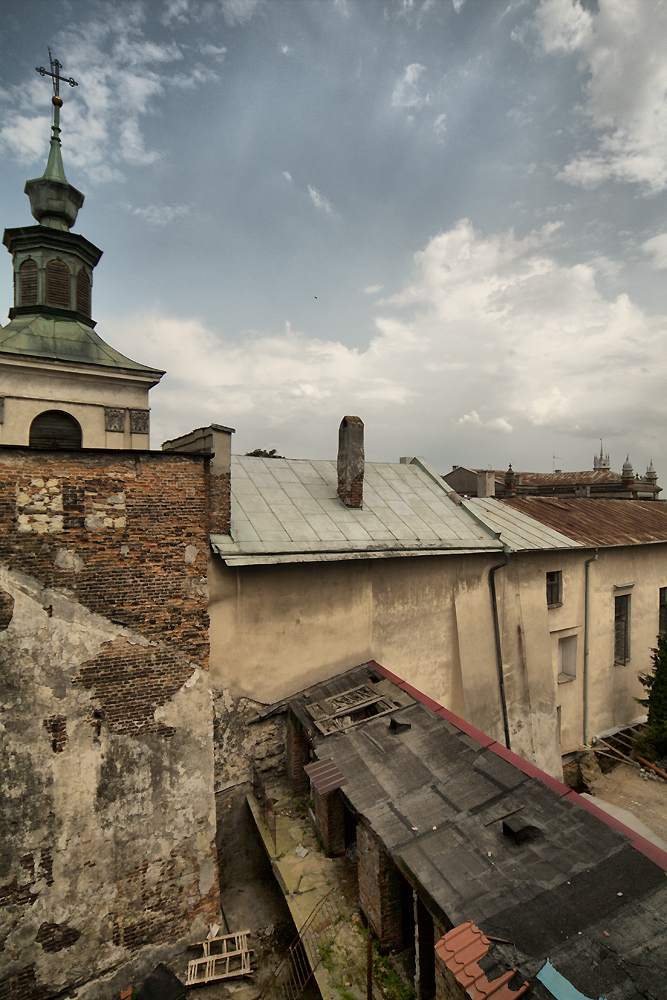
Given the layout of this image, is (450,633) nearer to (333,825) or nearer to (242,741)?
(333,825)

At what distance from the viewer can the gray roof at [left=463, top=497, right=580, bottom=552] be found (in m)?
13.5

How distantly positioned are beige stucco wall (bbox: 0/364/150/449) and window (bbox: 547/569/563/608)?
41.6 ft

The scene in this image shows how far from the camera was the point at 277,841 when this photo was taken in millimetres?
8484

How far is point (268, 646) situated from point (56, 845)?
14.2 ft

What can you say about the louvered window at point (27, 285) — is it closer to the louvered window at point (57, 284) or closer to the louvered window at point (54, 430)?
the louvered window at point (57, 284)

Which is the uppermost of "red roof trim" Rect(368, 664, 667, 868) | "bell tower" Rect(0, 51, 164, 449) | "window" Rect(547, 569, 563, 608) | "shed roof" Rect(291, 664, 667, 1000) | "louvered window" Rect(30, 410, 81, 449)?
"bell tower" Rect(0, 51, 164, 449)

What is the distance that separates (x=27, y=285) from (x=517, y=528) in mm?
15721

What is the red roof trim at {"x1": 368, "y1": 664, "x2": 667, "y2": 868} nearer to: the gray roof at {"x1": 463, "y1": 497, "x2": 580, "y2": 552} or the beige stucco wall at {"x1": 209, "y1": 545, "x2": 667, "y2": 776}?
the beige stucco wall at {"x1": 209, "y1": 545, "x2": 667, "y2": 776}

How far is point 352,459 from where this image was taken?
12.3 meters

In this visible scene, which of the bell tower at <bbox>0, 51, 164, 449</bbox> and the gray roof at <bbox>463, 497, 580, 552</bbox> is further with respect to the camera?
the gray roof at <bbox>463, 497, 580, 552</bbox>

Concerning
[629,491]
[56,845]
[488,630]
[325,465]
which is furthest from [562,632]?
[629,491]

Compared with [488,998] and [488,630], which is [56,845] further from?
[488,630]

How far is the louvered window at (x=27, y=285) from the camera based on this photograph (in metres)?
13.7

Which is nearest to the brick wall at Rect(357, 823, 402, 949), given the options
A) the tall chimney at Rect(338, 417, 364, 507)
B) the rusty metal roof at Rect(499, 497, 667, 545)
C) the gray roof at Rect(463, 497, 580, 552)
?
the tall chimney at Rect(338, 417, 364, 507)
